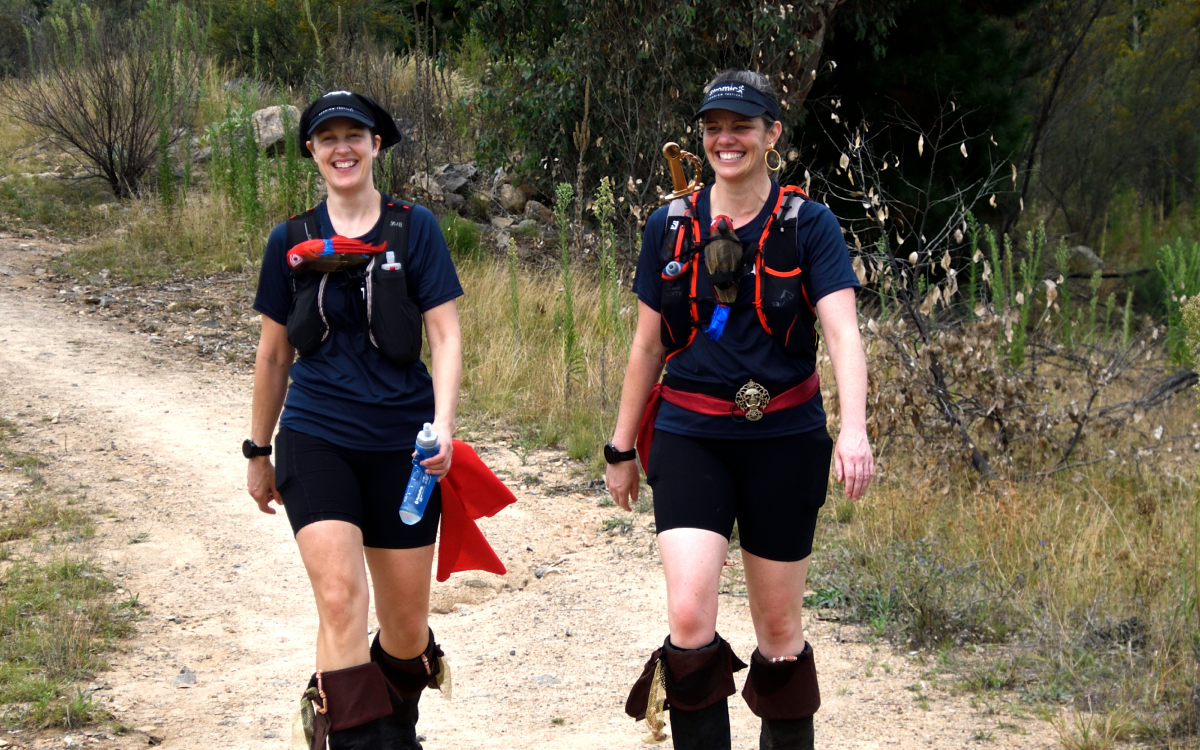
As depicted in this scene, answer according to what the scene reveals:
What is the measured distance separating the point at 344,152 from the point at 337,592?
48.7 inches

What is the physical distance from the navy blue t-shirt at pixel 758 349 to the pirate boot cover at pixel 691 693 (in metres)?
0.56

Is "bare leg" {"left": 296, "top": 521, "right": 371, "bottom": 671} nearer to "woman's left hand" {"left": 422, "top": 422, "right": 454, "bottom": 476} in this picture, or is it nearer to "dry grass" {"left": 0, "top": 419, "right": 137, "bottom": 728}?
"woman's left hand" {"left": 422, "top": 422, "right": 454, "bottom": 476}

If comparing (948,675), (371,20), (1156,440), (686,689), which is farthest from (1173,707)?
(371,20)

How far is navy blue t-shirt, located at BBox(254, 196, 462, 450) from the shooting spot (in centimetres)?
319

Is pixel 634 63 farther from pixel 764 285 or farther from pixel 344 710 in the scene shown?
pixel 344 710

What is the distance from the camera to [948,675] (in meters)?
4.41

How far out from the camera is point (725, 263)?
299 cm

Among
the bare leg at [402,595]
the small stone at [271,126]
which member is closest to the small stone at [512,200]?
the small stone at [271,126]

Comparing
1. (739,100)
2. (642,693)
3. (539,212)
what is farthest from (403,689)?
(539,212)

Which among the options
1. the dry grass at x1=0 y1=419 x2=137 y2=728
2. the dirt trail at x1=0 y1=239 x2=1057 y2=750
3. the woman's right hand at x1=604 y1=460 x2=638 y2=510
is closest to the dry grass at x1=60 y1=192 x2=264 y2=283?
the dirt trail at x1=0 y1=239 x2=1057 y2=750

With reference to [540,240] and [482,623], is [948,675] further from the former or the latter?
[540,240]

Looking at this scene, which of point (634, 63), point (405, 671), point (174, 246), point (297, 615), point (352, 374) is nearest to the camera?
point (352, 374)

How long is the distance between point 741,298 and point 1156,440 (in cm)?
471

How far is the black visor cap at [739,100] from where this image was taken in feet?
9.96
